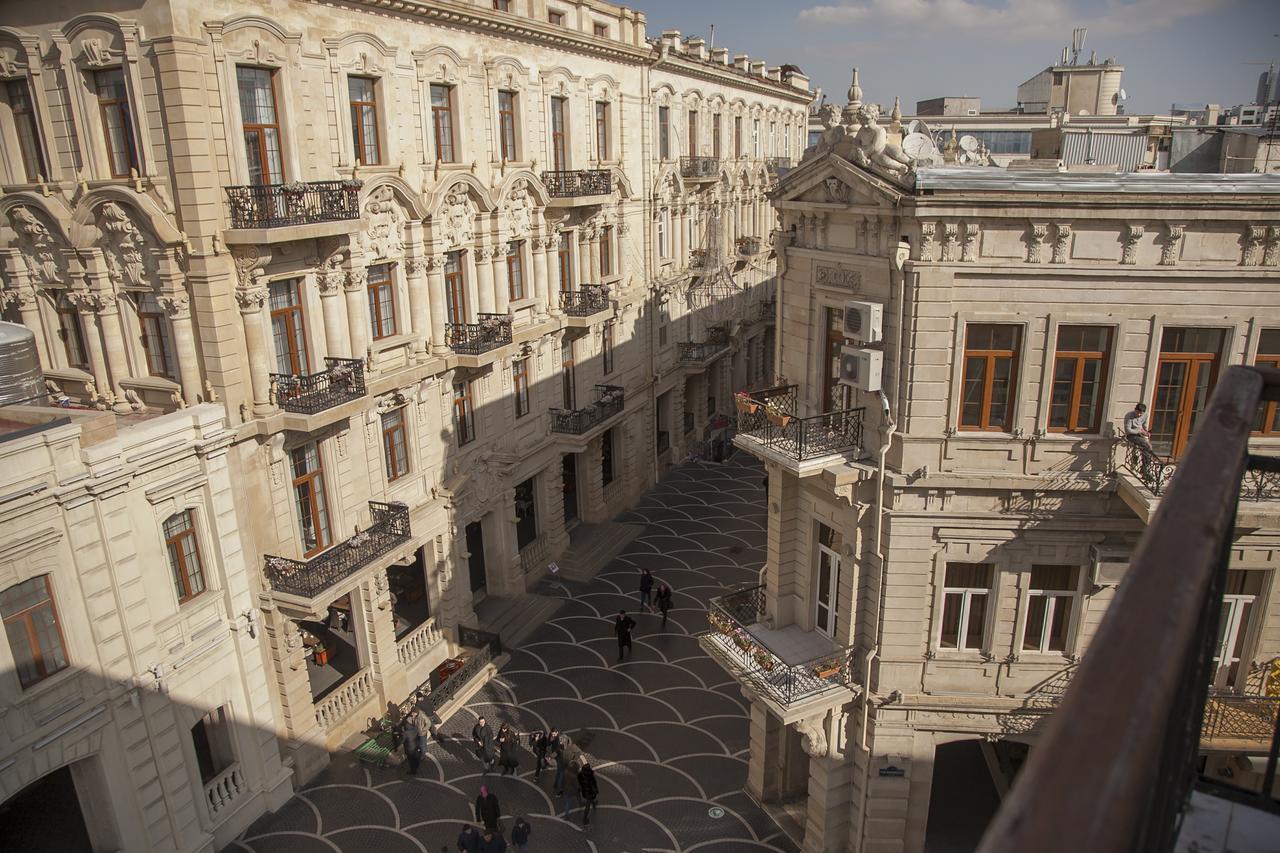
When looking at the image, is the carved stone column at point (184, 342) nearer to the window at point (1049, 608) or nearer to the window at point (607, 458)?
the window at point (1049, 608)

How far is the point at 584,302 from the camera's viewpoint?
3456 cm

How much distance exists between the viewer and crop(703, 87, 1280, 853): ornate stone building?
15266mm

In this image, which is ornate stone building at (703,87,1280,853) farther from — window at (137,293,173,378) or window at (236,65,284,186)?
window at (137,293,173,378)

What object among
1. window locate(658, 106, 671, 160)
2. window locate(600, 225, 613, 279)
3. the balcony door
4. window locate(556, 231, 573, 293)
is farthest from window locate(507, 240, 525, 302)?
the balcony door

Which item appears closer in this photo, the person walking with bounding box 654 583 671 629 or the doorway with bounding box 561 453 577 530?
the person walking with bounding box 654 583 671 629

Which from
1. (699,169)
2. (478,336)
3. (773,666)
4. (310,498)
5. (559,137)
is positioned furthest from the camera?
(699,169)

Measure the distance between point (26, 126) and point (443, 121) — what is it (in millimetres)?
10843

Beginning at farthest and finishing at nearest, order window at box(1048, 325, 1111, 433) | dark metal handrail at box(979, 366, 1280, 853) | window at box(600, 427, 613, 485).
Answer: window at box(600, 427, 613, 485) < window at box(1048, 325, 1111, 433) < dark metal handrail at box(979, 366, 1280, 853)

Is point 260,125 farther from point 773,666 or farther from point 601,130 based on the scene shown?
point 601,130

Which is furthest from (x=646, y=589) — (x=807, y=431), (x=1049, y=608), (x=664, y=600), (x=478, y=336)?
(x=1049, y=608)

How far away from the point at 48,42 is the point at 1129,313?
23045mm

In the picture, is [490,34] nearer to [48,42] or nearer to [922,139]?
[48,42]

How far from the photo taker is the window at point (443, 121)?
87.1 ft

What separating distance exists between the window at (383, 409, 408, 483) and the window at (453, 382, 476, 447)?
238 centimetres
